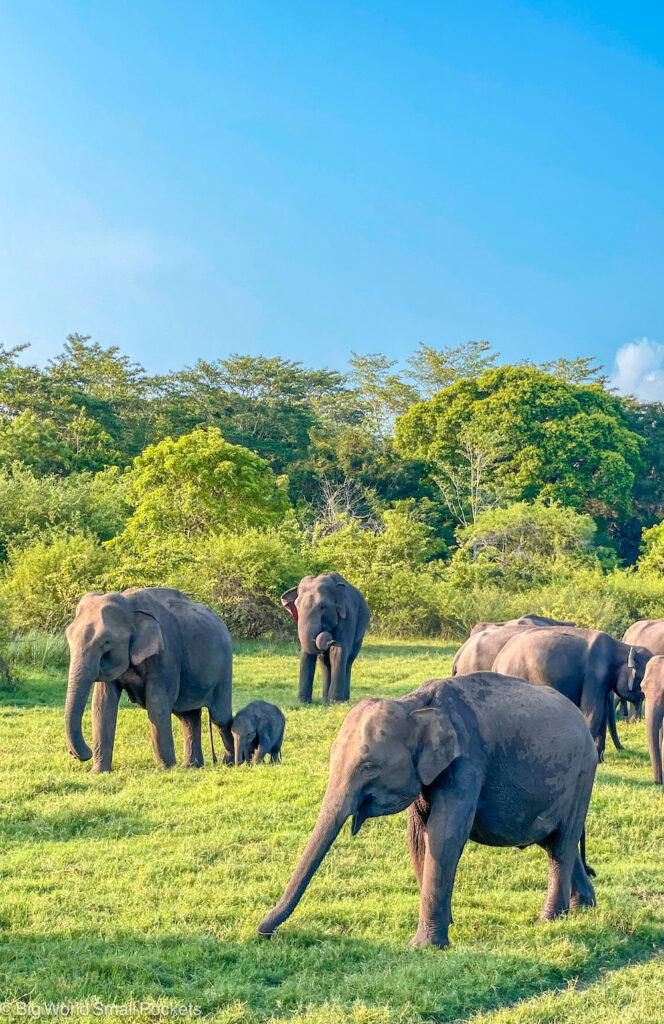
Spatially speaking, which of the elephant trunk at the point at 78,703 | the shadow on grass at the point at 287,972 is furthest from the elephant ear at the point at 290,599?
the shadow on grass at the point at 287,972

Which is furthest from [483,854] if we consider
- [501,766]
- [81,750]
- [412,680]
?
[412,680]

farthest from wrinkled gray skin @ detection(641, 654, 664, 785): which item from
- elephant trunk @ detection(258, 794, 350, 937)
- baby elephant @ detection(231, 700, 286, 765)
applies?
elephant trunk @ detection(258, 794, 350, 937)

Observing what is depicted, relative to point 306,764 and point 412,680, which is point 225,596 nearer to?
point 412,680

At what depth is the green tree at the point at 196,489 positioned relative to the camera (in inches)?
979

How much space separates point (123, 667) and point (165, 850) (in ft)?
9.57

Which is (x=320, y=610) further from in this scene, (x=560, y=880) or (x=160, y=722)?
(x=560, y=880)

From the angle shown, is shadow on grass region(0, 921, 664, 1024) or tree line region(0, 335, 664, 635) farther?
tree line region(0, 335, 664, 635)

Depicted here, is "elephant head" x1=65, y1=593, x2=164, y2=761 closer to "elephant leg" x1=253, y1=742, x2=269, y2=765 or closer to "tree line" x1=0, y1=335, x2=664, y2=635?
"elephant leg" x1=253, y1=742, x2=269, y2=765

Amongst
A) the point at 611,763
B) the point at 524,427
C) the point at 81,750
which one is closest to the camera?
the point at 81,750

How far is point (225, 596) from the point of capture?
22.9 meters

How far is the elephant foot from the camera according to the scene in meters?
5.42

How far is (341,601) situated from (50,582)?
7.98m

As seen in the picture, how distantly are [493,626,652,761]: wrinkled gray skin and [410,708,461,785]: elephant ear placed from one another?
552 centimetres

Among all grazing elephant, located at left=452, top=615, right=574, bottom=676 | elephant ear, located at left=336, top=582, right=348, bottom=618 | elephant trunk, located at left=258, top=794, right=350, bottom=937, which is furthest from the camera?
elephant ear, located at left=336, top=582, right=348, bottom=618
